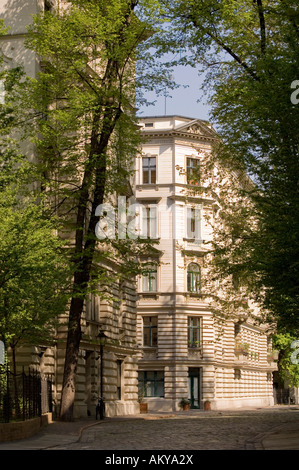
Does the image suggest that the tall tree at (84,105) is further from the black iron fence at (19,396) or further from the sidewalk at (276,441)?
the sidewalk at (276,441)

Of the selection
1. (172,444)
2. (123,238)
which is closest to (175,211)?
(123,238)

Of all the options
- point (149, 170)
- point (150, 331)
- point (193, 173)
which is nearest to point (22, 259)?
point (193, 173)

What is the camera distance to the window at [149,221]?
61844mm

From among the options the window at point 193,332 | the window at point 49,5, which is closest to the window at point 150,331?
the window at point 193,332

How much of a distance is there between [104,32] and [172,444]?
17.3 metres

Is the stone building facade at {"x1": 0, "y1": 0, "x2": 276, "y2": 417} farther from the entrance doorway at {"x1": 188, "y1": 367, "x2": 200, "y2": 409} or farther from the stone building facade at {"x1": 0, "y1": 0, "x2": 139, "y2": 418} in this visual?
the stone building facade at {"x1": 0, "y1": 0, "x2": 139, "y2": 418}

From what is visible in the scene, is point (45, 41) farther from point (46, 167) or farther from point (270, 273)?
point (270, 273)

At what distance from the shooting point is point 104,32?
31.0 m

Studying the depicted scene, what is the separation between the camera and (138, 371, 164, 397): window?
2317 inches

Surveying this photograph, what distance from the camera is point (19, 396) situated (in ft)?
78.7

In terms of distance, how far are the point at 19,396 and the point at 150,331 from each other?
36.5 m

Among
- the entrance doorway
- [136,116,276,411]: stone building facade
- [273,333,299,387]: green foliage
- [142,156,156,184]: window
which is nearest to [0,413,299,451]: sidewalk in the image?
[136,116,276,411]: stone building facade

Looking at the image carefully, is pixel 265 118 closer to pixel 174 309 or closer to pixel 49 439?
pixel 49 439

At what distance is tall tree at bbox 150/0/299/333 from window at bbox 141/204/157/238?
29752 mm
